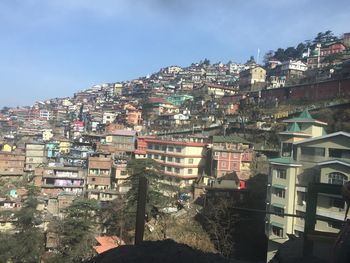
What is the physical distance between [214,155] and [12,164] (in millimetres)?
21676

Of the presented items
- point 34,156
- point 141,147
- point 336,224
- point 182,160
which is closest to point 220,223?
point 182,160

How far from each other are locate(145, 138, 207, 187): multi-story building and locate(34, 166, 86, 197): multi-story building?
7476mm

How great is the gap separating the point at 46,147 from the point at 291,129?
33.2m

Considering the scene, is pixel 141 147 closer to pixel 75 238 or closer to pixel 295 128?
pixel 295 128

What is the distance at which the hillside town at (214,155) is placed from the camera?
15.9 metres

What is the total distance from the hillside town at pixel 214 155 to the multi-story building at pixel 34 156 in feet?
0.35

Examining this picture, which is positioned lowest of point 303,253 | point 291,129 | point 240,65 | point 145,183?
point 303,253

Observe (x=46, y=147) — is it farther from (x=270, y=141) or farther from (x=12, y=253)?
(x=12, y=253)

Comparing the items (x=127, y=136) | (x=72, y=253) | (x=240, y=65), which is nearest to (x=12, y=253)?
(x=72, y=253)

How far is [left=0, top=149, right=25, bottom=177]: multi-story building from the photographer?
1518 inches

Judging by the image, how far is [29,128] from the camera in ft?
242

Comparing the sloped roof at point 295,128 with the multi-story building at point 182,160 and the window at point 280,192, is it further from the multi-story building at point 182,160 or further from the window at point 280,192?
the multi-story building at point 182,160

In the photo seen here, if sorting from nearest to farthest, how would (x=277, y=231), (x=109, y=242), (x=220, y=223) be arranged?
(x=277, y=231)
(x=109, y=242)
(x=220, y=223)

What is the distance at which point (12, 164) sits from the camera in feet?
129
